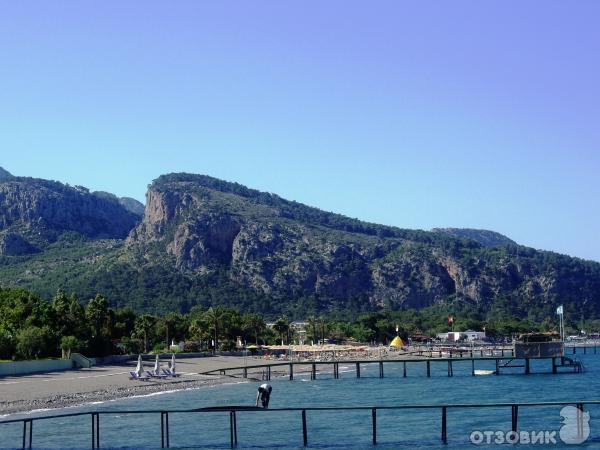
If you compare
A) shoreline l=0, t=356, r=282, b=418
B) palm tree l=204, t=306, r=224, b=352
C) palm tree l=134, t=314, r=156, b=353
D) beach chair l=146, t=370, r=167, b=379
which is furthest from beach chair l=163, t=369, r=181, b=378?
palm tree l=204, t=306, r=224, b=352

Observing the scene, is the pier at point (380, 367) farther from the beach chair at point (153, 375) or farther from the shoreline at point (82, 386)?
the beach chair at point (153, 375)

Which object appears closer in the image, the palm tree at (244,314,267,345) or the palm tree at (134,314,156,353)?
the palm tree at (134,314,156,353)

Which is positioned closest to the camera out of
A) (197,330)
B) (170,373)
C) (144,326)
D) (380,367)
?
(170,373)

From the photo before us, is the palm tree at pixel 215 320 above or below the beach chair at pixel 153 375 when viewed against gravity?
above

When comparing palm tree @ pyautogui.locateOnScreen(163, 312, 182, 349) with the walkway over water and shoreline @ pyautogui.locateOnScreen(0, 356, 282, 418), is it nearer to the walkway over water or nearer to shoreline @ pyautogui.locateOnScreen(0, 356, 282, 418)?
the walkway over water

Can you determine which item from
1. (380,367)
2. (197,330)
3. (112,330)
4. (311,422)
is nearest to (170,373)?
(380,367)

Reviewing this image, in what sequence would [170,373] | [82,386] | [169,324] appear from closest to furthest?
[82,386], [170,373], [169,324]

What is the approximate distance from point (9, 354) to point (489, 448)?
5382 cm

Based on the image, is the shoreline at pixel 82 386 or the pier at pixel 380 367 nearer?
the shoreline at pixel 82 386

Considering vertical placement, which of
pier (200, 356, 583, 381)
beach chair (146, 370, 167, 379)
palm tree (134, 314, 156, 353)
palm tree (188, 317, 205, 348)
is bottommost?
pier (200, 356, 583, 381)

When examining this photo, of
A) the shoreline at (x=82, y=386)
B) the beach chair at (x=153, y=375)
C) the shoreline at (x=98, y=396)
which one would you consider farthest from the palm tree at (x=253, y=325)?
the beach chair at (x=153, y=375)

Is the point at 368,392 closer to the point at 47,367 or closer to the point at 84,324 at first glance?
the point at 47,367

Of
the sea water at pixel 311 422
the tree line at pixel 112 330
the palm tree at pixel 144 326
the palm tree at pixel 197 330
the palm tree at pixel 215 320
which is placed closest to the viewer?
the sea water at pixel 311 422

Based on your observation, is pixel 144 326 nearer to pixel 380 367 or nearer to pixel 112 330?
pixel 112 330
